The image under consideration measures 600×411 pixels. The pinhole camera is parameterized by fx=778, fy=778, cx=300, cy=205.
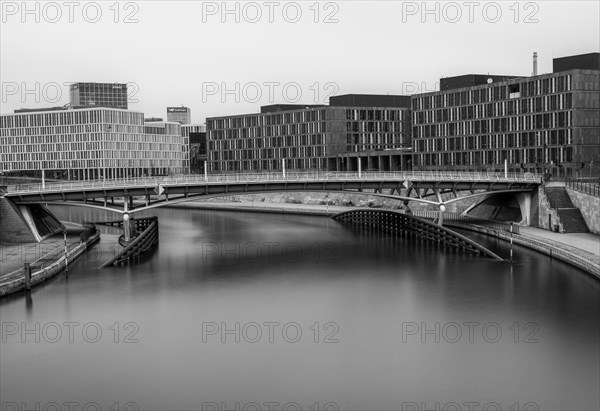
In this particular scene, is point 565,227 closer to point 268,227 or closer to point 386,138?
point 268,227

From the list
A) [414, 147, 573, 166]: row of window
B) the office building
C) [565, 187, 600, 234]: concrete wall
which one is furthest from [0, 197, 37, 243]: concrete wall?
[414, 147, 573, 166]: row of window

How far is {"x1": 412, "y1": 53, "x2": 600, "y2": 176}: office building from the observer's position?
101938 millimetres

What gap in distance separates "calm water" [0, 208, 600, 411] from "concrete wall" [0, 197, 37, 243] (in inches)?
341

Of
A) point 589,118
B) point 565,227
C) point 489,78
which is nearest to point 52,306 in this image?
point 565,227

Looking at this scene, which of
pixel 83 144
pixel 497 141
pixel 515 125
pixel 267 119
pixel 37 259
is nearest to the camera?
pixel 37 259

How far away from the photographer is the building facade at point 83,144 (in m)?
167

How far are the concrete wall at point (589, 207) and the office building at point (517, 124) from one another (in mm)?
24613

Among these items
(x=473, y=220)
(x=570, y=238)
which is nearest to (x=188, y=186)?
(x=570, y=238)

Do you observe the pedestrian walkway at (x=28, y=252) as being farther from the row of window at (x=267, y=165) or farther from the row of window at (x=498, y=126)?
the row of window at (x=267, y=165)

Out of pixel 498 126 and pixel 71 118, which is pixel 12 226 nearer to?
pixel 498 126

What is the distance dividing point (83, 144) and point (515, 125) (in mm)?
95863

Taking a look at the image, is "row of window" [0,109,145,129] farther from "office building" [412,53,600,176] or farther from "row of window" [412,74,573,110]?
"office building" [412,53,600,176]

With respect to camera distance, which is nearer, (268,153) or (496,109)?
(496,109)

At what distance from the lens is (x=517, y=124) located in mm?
111062
